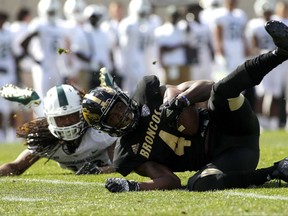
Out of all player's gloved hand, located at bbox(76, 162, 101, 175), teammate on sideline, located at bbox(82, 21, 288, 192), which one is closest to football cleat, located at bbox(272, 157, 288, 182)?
teammate on sideline, located at bbox(82, 21, 288, 192)

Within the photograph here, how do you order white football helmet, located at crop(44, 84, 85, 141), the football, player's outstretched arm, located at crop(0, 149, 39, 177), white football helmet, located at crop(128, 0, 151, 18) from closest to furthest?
the football, white football helmet, located at crop(44, 84, 85, 141), player's outstretched arm, located at crop(0, 149, 39, 177), white football helmet, located at crop(128, 0, 151, 18)

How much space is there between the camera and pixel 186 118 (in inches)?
254

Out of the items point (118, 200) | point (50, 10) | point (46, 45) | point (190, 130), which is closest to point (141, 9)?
point (50, 10)

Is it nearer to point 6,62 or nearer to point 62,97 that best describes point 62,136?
point 62,97

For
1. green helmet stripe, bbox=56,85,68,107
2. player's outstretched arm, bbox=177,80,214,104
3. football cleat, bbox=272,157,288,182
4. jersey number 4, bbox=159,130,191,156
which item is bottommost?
football cleat, bbox=272,157,288,182

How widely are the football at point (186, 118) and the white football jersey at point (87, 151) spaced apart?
1.21 metres

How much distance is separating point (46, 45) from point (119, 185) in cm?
884

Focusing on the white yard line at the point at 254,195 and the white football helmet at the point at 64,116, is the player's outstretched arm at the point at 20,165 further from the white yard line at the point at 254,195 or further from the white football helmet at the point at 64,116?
the white yard line at the point at 254,195

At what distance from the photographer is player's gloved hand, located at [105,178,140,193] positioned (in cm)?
629

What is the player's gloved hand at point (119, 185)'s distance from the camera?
6.29 metres

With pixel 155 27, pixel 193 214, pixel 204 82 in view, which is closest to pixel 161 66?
pixel 155 27

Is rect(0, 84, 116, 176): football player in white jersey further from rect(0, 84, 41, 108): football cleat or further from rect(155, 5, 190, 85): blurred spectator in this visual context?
rect(155, 5, 190, 85): blurred spectator

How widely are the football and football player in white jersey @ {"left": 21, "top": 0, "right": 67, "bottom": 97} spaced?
27.2 ft

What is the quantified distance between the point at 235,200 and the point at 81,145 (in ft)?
7.28
